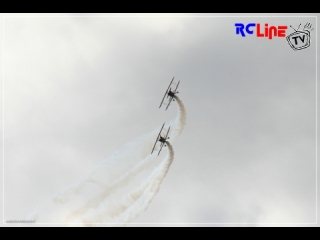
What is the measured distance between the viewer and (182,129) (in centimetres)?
13262

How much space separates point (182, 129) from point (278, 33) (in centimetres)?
3538

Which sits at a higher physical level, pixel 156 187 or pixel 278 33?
pixel 278 33
